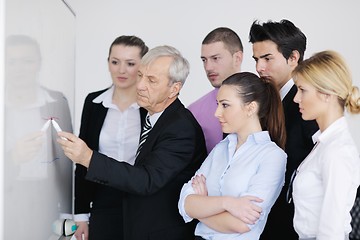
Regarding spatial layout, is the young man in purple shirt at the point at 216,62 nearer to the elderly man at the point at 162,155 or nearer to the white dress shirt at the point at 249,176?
the elderly man at the point at 162,155

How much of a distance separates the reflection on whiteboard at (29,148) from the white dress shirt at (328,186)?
0.88 meters

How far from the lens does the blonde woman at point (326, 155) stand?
176 centimetres

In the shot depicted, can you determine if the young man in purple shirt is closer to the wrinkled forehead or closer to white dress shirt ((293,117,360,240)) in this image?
the wrinkled forehead

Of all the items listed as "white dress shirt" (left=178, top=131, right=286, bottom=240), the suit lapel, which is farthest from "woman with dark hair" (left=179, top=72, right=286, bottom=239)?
the suit lapel

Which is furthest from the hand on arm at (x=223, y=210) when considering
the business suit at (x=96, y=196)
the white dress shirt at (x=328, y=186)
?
the business suit at (x=96, y=196)

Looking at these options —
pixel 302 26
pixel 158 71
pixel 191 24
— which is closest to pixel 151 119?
pixel 158 71

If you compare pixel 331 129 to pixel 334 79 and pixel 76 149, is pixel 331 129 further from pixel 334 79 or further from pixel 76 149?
pixel 76 149

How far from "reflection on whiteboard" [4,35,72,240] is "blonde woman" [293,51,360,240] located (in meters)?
0.88

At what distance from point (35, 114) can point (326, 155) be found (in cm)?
99

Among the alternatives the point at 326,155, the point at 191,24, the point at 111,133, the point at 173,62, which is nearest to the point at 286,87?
the point at 173,62

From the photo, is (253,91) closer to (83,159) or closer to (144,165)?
(144,165)

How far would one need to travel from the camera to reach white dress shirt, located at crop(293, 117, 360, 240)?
175 centimetres

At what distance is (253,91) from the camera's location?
6.79ft

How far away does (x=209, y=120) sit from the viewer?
A: 2.78 metres
